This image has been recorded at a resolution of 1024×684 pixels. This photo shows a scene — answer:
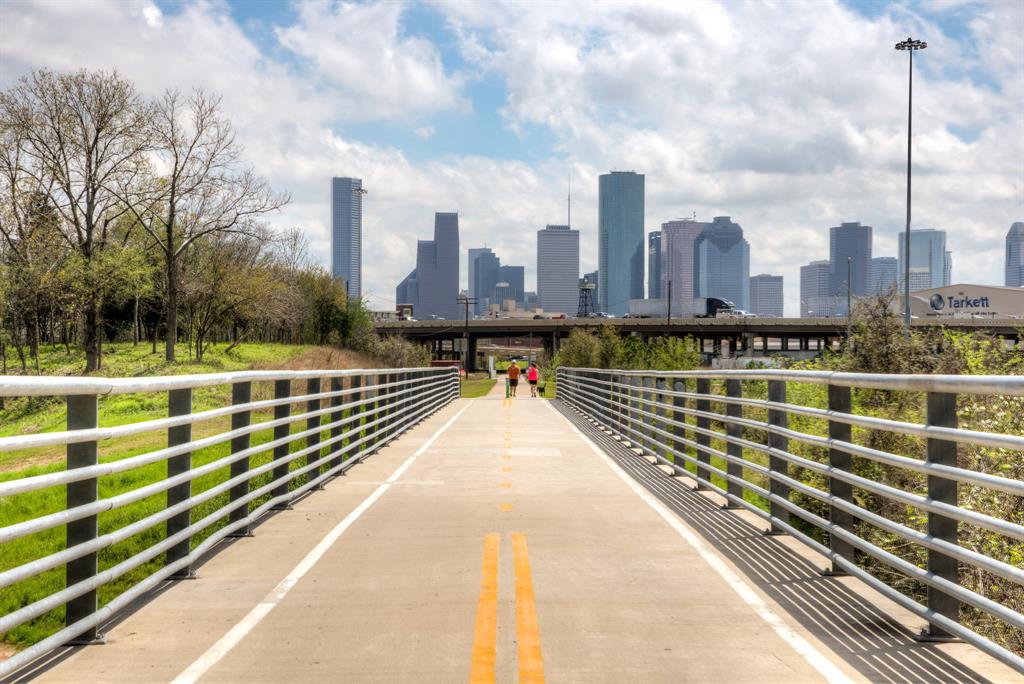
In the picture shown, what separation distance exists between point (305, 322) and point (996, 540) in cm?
8755

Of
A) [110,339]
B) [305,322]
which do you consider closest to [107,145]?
[110,339]

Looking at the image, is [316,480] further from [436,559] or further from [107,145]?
[107,145]

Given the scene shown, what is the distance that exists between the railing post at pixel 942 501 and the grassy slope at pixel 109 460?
222 inches

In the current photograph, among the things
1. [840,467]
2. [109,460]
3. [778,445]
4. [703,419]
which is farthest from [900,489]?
[109,460]

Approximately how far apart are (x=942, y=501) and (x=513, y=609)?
272 centimetres

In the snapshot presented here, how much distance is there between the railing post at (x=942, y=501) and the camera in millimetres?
5566

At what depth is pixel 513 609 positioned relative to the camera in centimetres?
650

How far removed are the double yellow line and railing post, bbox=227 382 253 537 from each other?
2393mm

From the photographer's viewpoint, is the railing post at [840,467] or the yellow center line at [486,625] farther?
the railing post at [840,467]

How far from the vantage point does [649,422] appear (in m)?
18.0

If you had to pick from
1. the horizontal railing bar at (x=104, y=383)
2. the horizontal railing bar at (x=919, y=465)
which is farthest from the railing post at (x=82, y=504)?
the horizontal railing bar at (x=919, y=465)

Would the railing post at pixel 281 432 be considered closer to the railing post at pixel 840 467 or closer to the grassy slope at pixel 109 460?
the grassy slope at pixel 109 460

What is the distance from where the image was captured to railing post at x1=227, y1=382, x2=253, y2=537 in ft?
29.7

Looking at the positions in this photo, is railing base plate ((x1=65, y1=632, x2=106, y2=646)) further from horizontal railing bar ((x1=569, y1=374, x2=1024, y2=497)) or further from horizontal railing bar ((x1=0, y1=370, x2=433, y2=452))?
horizontal railing bar ((x1=569, y1=374, x2=1024, y2=497))
